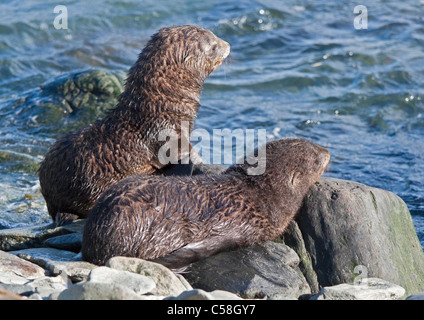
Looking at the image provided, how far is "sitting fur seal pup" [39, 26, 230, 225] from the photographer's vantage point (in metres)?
7.68

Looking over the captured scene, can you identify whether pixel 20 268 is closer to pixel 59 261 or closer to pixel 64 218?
pixel 59 261

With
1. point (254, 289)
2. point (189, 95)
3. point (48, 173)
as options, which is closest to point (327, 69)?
point (189, 95)

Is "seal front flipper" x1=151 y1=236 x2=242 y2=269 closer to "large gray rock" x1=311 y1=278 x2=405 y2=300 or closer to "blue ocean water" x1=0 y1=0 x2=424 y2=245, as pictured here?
"large gray rock" x1=311 y1=278 x2=405 y2=300

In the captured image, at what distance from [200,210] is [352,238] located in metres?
1.53

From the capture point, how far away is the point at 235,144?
39.0ft

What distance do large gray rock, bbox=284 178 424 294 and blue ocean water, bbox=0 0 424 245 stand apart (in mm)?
2353

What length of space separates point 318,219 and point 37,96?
305 inches

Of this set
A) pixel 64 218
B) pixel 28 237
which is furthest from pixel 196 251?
pixel 64 218

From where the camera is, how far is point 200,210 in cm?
647

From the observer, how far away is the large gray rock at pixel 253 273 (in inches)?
236

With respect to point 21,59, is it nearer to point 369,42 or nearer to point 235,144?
point 235,144

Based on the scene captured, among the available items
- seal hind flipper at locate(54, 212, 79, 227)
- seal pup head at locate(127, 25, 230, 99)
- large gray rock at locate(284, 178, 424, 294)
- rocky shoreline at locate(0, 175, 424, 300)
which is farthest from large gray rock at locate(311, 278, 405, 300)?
seal pup head at locate(127, 25, 230, 99)
